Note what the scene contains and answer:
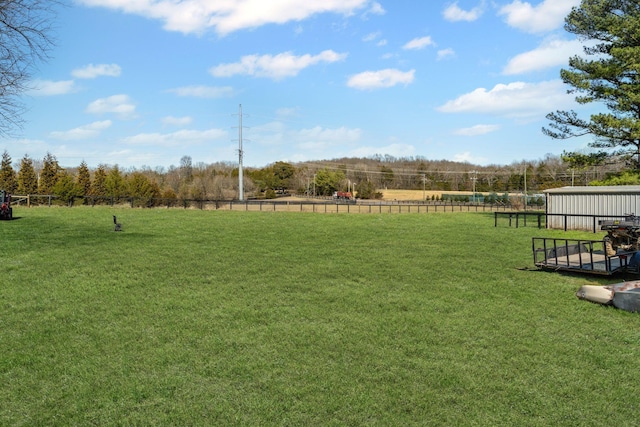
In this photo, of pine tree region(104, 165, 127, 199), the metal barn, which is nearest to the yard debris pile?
the metal barn

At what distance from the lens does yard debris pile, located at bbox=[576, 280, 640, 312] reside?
7648 millimetres

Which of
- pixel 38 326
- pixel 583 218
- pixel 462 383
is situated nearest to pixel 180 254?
pixel 38 326

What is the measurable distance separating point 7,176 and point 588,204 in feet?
231

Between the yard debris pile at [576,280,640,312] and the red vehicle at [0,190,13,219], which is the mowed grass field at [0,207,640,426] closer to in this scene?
the yard debris pile at [576,280,640,312]

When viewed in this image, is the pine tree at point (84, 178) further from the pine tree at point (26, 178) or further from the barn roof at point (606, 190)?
the barn roof at point (606, 190)

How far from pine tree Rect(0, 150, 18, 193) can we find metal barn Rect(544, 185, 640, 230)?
66664 mm

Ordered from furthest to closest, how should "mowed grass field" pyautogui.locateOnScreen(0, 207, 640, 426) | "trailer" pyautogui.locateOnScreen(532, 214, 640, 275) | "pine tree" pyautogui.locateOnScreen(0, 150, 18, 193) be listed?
1. "pine tree" pyautogui.locateOnScreen(0, 150, 18, 193)
2. "trailer" pyautogui.locateOnScreen(532, 214, 640, 275)
3. "mowed grass field" pyautogui.locateOnScreen(0, 207, 640, 426)

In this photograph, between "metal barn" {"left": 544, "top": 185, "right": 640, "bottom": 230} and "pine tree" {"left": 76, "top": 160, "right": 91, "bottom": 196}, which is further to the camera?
"pine tree" {"left": 76, "top": 160, "right": 91, "bottom": 196}

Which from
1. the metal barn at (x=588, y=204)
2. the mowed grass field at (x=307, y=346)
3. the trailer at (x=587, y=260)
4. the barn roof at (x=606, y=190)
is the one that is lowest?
the mowed grass field at (x=307, y=346)

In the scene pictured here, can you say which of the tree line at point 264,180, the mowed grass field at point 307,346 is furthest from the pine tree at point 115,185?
the mowed grass field at point 307,346

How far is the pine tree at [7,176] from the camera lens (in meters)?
64.5

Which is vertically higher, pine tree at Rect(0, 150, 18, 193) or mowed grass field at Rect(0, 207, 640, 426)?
pine tree at Rect(0, 150, 18, 193)

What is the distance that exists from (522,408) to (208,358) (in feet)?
11.4

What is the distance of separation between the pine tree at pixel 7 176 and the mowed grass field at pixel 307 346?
63.5m
